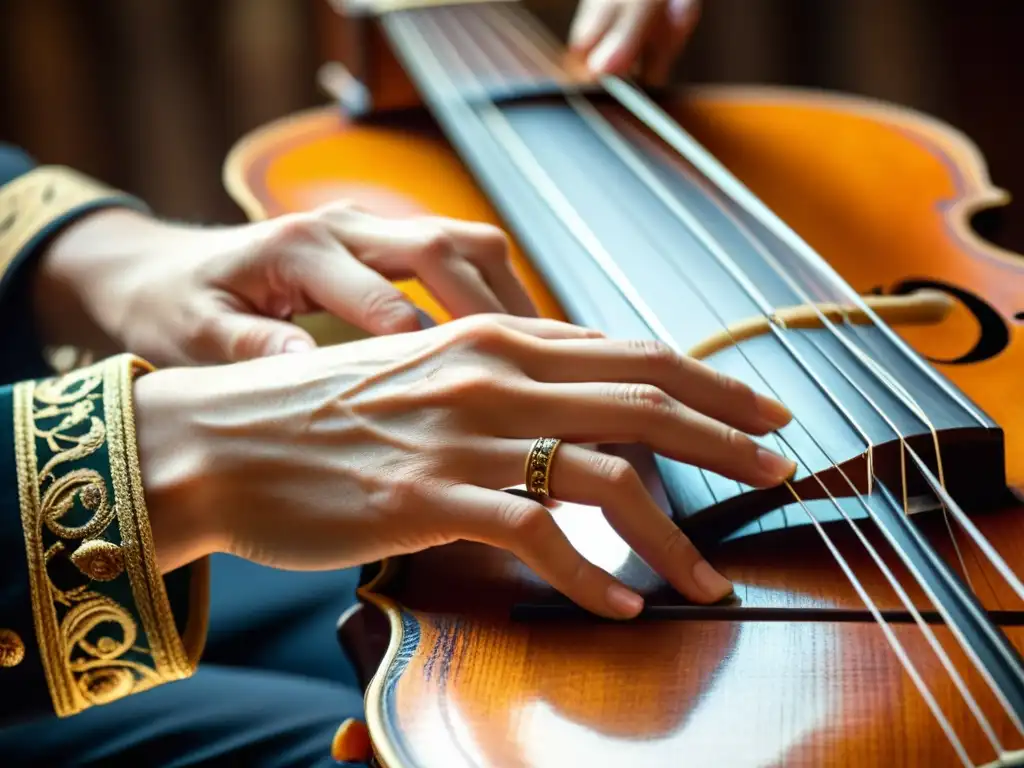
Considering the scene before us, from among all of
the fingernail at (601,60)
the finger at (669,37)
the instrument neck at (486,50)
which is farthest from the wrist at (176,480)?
the finger at (669,37)

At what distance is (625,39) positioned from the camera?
1194 mm

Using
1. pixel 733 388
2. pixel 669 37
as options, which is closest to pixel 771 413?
pixel 733 388

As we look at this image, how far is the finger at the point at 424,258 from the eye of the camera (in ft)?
2.31

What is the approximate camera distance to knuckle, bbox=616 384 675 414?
535mm

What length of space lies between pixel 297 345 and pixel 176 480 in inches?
5.6

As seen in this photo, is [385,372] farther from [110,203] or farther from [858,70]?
[858,70]

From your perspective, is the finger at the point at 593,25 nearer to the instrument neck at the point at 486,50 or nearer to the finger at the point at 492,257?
the instrument neck at the point at 486,50

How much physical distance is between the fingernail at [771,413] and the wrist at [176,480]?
28 cm

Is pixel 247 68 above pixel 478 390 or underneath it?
underneath

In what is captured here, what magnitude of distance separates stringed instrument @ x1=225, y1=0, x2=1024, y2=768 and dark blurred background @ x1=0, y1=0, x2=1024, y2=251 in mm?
1072

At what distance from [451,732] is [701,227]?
50cm

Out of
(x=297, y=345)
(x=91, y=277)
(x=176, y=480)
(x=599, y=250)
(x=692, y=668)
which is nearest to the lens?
(x=692, y=668)

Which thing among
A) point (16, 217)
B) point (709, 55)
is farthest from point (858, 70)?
point (16, 217)

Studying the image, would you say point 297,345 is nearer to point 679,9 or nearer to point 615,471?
point 615,471
